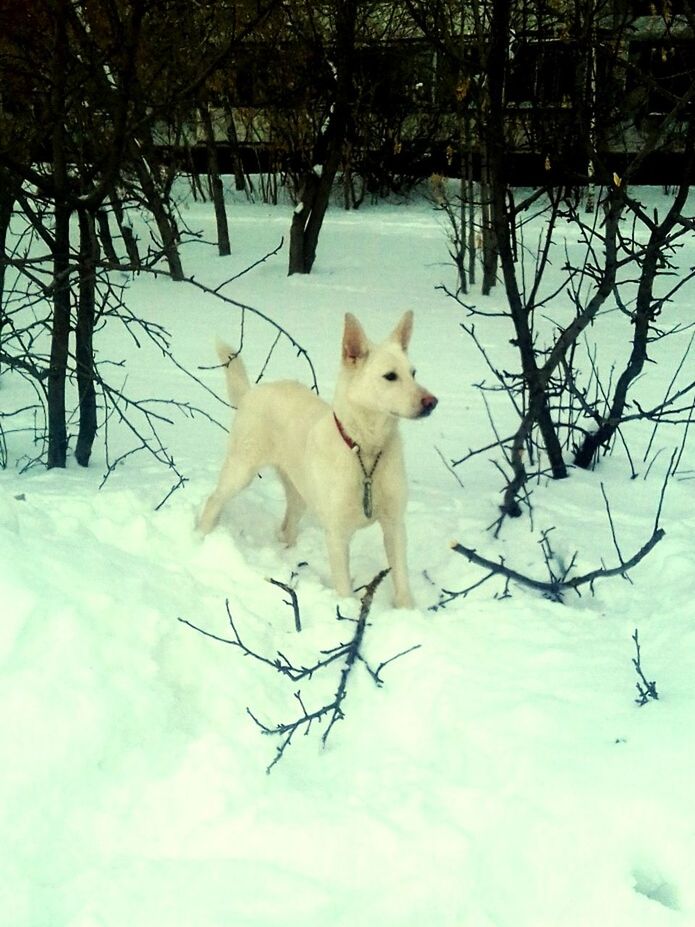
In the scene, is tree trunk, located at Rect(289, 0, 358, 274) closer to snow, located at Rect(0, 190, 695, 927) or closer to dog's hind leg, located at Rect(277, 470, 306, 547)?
dog's hind leg, located at Rect(277, 470, 306, 547)

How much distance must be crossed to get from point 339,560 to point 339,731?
1.15 meters

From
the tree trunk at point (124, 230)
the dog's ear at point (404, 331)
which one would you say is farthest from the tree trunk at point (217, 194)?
the dog's ear at point (404, 331)

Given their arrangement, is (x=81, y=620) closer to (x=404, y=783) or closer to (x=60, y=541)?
(x=60, y=541)

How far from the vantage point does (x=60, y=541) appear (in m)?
3.55

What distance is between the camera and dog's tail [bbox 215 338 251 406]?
15.4 feet

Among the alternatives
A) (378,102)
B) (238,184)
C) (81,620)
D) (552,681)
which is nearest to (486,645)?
(552,681)

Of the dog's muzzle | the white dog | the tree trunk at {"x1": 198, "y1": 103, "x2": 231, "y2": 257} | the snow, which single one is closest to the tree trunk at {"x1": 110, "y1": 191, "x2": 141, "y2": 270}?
the white dog

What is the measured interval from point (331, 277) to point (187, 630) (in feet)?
33.3

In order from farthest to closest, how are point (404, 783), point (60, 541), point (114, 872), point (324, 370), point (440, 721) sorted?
point (324, 370)
point (60, 541)
point (440, 721)
point (404, 783)
point (114, 872)

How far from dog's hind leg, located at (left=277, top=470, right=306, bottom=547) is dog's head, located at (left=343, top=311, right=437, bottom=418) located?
953mm

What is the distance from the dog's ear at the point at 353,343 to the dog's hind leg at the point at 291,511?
0.97m

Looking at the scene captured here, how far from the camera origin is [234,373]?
4801mm

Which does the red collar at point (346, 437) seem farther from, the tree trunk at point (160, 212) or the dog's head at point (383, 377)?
the tree trunk at point (160, 212)

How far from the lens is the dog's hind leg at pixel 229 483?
14.8ft
